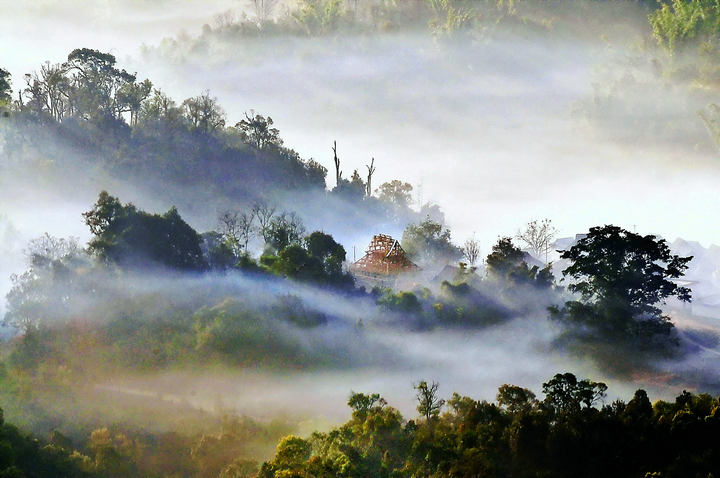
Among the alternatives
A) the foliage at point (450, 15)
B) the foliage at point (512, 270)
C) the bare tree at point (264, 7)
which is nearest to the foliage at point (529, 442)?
the foliage at point (512, 270)

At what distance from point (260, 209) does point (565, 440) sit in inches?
1749

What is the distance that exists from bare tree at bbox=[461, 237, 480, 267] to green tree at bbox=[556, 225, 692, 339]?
28126 mm

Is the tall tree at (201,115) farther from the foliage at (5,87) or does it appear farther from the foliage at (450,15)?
the foliage at (450,15)

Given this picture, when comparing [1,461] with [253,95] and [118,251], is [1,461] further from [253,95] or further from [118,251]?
[253,95]

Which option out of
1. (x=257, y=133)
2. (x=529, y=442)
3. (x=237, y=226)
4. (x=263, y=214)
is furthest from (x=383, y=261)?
(x=529, y=442)

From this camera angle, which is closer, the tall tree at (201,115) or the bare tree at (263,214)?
the bare tree at (263,214)

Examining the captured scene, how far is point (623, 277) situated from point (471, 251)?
102 feet

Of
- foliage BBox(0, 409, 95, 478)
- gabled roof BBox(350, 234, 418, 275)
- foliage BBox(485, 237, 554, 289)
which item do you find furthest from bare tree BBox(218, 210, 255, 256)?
foliage BBox(0, 409, 95, 478)

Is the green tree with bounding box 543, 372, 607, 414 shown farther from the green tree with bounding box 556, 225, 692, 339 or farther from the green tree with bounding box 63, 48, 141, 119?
the green tree with bounding box 63, 48, 141, 119

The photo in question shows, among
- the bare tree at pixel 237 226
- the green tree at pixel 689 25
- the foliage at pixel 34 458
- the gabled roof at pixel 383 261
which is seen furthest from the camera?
the green tree at pixel 689 25

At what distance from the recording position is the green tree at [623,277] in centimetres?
3541

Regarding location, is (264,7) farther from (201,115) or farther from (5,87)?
(5,87)

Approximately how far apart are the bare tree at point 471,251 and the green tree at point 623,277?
28.1m

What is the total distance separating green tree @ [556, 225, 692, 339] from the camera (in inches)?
1394
